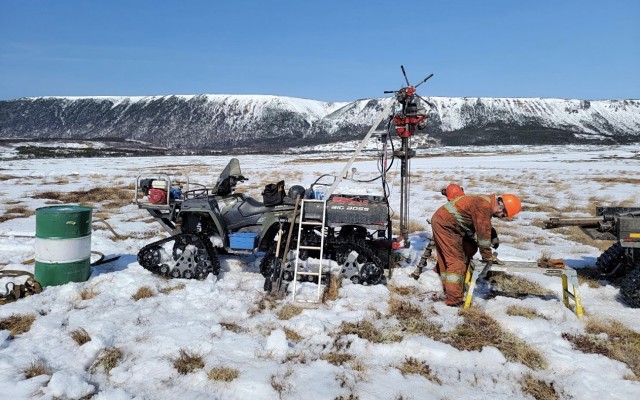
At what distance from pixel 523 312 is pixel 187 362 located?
451 centimetres

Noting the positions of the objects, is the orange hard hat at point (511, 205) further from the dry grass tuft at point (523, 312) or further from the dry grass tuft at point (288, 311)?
the dry grass tuft at point (288, 311)

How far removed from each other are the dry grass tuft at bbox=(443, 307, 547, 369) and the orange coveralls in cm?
66

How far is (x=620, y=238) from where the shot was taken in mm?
6422

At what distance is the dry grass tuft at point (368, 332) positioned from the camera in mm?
5270

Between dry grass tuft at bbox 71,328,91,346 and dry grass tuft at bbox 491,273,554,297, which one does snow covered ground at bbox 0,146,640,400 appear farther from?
dry grass tuft at bbox 491,273,554,297

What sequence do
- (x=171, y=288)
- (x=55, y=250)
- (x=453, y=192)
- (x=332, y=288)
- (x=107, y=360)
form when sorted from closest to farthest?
(x=107, y=360), (x=55, y=250), (x=332, y=288), (x=171, y=288), (x=453, y=192)

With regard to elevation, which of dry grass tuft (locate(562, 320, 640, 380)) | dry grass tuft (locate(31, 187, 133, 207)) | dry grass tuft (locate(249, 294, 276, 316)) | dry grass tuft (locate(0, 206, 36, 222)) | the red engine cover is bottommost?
dry grass tuft (locate(249, 294, 276, 316))

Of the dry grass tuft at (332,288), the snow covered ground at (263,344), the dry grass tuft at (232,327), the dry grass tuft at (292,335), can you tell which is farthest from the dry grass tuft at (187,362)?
the dry grass tuft at (332,288)

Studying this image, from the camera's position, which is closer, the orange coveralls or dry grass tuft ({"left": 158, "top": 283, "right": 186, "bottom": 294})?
the orange coveralls

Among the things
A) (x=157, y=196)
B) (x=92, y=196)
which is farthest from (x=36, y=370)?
(x=92, y=196)

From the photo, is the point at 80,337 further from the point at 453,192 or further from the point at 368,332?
the point at 453,192

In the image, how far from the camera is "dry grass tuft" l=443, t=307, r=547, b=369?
484 cm

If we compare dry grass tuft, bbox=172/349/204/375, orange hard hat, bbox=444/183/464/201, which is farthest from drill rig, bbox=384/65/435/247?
dry grass tuft, bbox=172/349/204/375

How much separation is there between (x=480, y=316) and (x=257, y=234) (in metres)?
3.89
